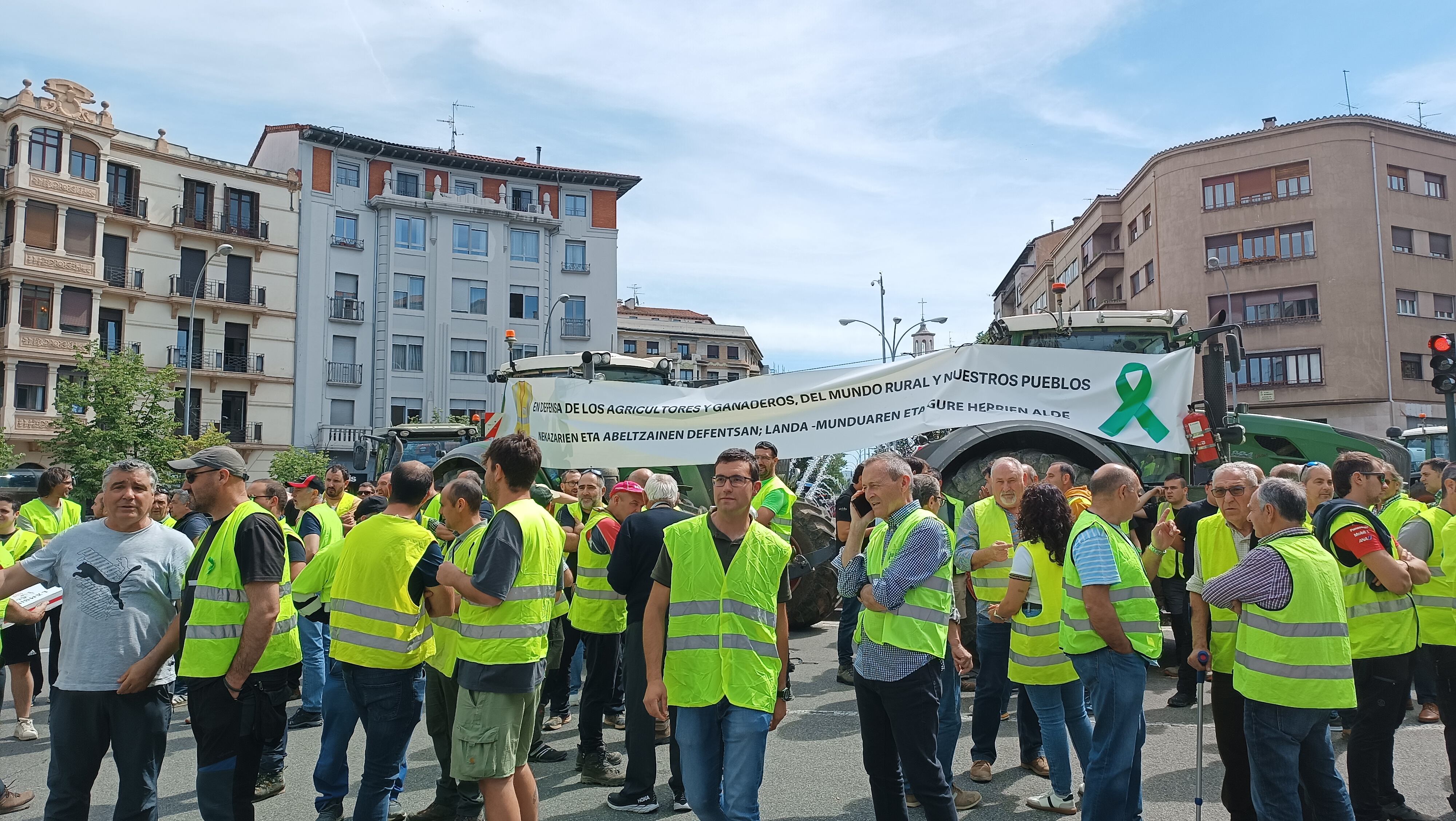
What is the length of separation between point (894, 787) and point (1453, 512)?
12.8 feet

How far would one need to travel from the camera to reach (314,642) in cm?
696

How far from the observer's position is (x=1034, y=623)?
16.1ft

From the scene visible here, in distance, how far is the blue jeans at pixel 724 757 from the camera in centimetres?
371

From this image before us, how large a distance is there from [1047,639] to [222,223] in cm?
4312

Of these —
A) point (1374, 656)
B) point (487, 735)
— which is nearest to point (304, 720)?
point (487, 735)

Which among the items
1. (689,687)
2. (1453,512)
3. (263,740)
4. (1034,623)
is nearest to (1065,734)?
(1034,623)

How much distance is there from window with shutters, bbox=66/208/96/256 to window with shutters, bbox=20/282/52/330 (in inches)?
71.4

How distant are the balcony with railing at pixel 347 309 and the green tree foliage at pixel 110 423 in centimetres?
1397

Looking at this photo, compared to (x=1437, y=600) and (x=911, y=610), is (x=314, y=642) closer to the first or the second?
(x=911, y=610)

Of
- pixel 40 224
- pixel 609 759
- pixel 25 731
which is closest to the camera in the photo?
pixel 609 759

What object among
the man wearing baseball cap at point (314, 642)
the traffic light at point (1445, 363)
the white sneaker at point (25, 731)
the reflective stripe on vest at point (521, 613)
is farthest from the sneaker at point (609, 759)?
the traffic light at point (1445, 363)

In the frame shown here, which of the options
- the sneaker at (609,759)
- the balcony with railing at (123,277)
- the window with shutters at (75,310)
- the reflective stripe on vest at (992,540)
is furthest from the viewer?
the balcony with railing at (123,277)

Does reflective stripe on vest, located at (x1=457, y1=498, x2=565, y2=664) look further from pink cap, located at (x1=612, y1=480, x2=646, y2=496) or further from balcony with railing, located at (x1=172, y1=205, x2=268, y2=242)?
balcony with railing, located at (x1=172, y1=205, x2=268, y2=242)

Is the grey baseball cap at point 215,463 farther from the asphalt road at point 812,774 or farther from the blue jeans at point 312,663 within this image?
the blue jeans at point 312,663
